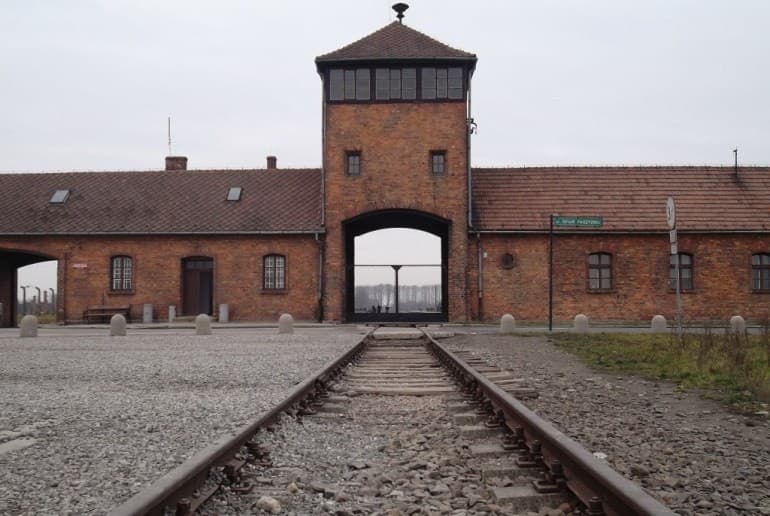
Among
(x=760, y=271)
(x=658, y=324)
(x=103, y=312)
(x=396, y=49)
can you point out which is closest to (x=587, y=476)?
(x=658, y=324)

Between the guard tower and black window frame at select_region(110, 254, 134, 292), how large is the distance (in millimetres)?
8057

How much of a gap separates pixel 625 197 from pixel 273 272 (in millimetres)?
14382

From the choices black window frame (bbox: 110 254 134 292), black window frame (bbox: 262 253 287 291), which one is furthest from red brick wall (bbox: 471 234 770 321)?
black window frame (bbox: 110 254 134 292)

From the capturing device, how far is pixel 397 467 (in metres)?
4.66

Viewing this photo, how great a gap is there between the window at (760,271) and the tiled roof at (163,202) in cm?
1689

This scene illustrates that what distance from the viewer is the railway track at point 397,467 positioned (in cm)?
361

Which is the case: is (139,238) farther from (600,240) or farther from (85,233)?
(600,240)

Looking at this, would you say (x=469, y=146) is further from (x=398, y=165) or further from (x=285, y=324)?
(x=285, y=324)

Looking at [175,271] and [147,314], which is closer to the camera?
[147,314]

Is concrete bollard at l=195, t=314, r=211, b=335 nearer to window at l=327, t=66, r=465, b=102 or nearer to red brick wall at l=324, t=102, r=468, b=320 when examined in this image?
red brick wall at l=324, t=102, r=468, b=320

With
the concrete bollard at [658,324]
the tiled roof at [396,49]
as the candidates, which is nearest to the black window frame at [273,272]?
the tiled roof at [396,49]

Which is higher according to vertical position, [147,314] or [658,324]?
[147,314]

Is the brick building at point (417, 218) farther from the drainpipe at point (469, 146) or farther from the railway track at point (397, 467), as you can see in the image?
the railway track at point (397, 467)

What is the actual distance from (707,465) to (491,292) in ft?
76.8
